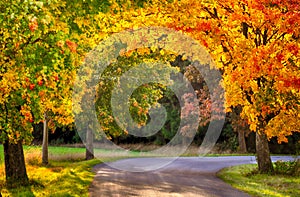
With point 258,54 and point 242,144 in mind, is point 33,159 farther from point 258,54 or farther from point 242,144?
point 242,144

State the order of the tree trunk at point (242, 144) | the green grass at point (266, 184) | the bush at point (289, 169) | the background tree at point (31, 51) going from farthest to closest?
the tree trunk at point (242, 144) < the bush at point (289, 169) < the green grass at point (266, 184) < the background tree at point (31, 51)

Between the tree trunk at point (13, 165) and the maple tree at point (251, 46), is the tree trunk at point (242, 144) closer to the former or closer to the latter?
the maple tree at point (251, 46)

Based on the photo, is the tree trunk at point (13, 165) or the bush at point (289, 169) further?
the bush at point (289, 169)

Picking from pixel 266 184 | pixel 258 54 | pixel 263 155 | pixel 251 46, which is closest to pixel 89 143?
pixel 263 155

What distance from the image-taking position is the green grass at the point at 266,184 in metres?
15.6

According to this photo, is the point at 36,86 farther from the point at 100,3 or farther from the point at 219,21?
the point at 219,21

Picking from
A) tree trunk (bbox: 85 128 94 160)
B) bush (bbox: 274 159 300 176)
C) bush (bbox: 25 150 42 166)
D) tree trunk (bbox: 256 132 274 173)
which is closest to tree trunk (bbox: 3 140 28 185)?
bush (bbox: 25 150 42 166)

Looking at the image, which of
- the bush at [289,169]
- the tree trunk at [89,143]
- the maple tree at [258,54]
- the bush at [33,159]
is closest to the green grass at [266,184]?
the bush at [289,169]

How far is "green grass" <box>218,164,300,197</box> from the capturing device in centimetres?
1559

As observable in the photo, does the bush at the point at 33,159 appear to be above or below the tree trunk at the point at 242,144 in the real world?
below

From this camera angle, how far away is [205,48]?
66.6 ft

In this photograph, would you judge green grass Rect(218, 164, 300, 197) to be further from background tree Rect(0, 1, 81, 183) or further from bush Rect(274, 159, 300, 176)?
background tree Rect(0, 1, 81, 183)

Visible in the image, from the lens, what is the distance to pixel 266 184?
18.5m

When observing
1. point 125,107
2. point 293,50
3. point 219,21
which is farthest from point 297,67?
point 125,107
